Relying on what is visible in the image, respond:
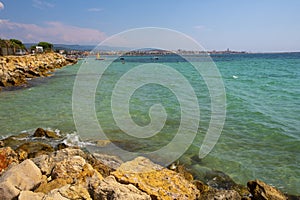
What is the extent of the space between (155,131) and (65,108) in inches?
277

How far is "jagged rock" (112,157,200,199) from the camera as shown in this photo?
16.2ft

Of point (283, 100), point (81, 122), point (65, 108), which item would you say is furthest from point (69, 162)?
point (283, 100)

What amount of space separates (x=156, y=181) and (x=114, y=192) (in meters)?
1.26

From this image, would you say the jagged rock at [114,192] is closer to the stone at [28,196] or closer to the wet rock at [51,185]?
the wet rock at [51,185]

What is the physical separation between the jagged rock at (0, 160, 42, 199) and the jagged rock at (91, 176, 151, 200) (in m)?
Result: 1.25

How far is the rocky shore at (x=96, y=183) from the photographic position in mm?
4375

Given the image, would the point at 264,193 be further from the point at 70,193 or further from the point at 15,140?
the point at 15,140

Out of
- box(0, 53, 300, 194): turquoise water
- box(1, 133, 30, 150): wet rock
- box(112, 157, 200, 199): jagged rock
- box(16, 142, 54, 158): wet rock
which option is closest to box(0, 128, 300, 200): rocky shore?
box(112, 157, 200, 199): jagged rock

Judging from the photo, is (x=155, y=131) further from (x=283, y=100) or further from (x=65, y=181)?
(x=283, y=100)

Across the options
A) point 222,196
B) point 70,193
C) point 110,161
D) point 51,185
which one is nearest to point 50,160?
point 51,185

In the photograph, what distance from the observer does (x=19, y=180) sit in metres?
4.67

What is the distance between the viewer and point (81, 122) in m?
12.2

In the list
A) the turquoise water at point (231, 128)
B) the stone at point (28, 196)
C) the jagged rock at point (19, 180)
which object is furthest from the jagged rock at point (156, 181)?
the turquoise water at point (231, 128)

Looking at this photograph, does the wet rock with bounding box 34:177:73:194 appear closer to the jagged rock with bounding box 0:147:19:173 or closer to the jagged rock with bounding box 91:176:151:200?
the jagged rock with bounding box 91:176:151:200
